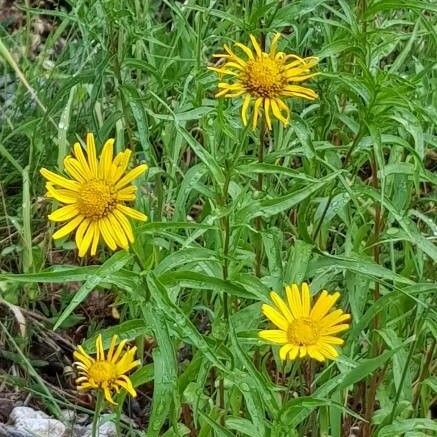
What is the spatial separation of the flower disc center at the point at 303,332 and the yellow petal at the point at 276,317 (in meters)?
0.01

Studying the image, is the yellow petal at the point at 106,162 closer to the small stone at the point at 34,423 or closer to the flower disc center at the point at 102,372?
the flower disc center at the point at 102,372

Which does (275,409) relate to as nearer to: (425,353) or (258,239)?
(258,239)

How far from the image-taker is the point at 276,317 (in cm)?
130

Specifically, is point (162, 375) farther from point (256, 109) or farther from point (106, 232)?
point (256, 109)

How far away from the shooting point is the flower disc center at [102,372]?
4.43 feet

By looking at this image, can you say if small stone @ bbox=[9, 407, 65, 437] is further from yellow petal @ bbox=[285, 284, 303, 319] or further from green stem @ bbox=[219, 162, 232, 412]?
yellow petal @ bbox=[285, 284, 303, 319]

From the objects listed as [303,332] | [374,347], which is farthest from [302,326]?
[374,347]

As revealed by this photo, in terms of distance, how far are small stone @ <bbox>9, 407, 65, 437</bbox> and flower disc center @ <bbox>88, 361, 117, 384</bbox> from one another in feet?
1.57

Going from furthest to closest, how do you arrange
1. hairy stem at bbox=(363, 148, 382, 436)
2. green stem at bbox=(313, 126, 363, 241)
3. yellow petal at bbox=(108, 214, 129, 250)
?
1. hairy stem at bbox=(363, 148, 382, 436)
2. green stem at bbox=(313, 126, 363, 241)
3. yellow petal at bbox=(108, 214, 129, 250)

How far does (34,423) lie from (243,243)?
56 centimetres

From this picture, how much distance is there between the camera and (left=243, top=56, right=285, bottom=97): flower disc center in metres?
1.30

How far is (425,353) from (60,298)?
0.84 m

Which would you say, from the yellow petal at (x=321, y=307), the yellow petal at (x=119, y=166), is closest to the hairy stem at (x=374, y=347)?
the yellow petal at (x=321, y=307)

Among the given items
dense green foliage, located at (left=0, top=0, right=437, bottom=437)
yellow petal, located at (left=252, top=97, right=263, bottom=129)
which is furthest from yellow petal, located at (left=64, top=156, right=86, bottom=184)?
yellow petal, located at (left=252, top=97, right=263, bottom=129)
